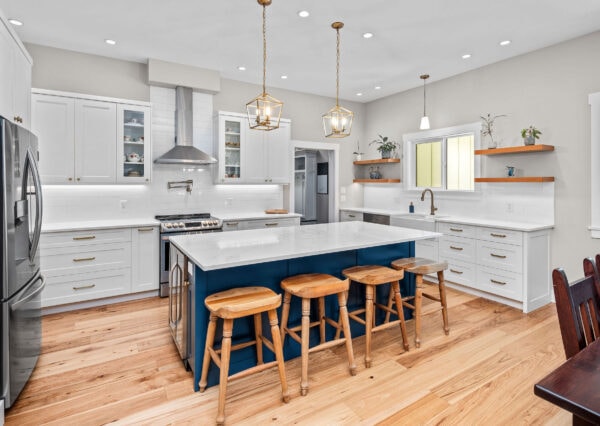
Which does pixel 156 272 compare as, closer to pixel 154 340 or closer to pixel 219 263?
pixel 154 340

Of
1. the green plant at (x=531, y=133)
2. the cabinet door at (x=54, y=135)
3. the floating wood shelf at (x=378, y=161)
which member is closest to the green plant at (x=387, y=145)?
the floating wood shelf at (x=378, y=161)

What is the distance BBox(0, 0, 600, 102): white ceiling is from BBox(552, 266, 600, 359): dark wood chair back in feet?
8.74

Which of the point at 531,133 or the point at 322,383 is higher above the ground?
the point at 531,133

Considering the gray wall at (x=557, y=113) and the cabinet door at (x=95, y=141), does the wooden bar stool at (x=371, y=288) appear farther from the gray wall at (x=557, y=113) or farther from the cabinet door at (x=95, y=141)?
the cabinet door at (x=95, y=141)

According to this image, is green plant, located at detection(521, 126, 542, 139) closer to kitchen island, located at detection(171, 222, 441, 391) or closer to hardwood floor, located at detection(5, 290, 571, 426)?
kitchen island, located at detection(171, 222, 441, 391)

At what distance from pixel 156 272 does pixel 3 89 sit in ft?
7.53

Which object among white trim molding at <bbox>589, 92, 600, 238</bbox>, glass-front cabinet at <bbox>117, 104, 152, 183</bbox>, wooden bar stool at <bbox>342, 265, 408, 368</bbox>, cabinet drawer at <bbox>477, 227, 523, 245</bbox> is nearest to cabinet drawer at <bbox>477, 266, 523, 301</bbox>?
cabinet drawer at <bbox>477, 227, 523, 245</bbox>

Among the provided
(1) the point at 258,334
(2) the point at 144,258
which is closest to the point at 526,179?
(1) the point at 258,334

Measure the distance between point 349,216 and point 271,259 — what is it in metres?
4.03

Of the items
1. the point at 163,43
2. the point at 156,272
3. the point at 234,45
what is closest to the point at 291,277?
the point at 156,272

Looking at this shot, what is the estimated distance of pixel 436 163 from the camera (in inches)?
210

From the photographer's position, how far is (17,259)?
2.10 metres

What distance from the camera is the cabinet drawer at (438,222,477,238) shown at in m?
4.12

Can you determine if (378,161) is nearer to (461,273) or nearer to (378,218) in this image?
(378,218)
